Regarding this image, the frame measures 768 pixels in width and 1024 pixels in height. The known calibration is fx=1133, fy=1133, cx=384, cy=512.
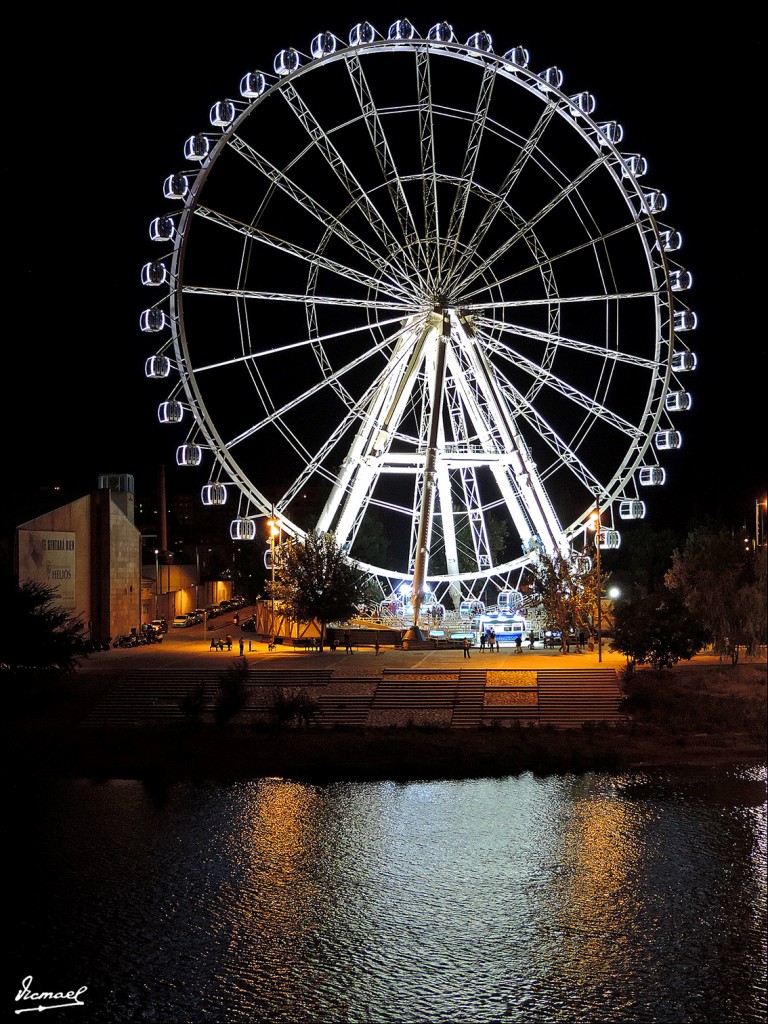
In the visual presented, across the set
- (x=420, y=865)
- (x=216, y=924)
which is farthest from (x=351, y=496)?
(x=216, y=924)

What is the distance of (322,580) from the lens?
3972 centimetres

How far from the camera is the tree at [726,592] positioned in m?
25.6

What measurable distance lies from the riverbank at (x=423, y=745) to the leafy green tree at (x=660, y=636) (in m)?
1.54

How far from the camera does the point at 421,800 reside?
22016mm

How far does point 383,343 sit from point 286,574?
33.2 feet

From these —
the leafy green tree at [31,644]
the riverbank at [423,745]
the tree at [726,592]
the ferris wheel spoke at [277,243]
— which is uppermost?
the ferris wheel spoke at [277,243]

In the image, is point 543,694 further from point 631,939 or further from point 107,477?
point 107,477

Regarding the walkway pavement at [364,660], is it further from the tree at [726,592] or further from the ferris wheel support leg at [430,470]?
the ferris wheel support leg at [430,470]

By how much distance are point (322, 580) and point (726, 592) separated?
1388 cm

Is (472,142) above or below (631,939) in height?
above

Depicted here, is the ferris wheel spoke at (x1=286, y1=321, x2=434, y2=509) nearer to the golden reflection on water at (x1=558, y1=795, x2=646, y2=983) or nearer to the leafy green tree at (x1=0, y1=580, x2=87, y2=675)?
the leafy green tree at (x1=0, y1=580, x2=87, y2=675)

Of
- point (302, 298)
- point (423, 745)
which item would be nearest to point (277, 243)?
point (302, 298)

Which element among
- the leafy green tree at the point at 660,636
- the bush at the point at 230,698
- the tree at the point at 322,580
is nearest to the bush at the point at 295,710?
the bush at the point at 230,698
